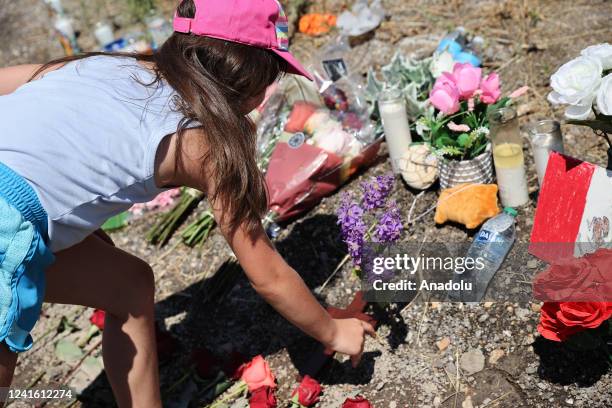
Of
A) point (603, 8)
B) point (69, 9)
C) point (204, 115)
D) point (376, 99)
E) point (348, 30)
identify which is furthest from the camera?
point (69, 9)

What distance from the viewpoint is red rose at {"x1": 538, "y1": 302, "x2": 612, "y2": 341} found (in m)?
1.65

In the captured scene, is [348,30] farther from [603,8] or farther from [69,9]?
[69,9]

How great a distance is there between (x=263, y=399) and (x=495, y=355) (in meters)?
0.72

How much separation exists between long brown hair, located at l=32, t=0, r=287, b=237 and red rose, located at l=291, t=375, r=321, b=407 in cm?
61

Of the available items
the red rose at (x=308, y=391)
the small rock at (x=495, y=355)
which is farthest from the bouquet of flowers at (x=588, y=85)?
the red rose at (x=308, y=391)

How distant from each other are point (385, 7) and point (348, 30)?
357 millimetres

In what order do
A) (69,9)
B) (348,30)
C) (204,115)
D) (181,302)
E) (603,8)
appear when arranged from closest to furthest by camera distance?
(204,115) < (181,302) < (603,8) < (348,30) < (69,9)

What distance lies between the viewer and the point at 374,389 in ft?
6.91

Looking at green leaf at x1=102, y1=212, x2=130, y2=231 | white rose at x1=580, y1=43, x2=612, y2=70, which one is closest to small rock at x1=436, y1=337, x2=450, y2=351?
white rose at x1=580, y1=43, x2=612, y2=70

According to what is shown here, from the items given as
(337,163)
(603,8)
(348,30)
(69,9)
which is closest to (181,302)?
(337,163)

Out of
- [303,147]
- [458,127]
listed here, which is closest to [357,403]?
[458,127]

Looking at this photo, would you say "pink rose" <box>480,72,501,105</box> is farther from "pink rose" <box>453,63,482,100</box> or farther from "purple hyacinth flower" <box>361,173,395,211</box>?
"purple hyacinth flower" <box>361,173,395,211</box>

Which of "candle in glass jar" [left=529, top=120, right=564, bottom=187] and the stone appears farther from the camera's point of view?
"candle in glass jar" [left=529, top=120, right=564, bottom=187]

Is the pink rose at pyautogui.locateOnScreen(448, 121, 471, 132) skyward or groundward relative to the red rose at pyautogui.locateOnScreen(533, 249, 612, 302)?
groundward
